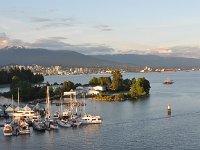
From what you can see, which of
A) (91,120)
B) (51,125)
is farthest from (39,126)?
(91,120)

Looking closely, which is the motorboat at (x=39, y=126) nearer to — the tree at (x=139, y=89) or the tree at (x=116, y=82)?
the tree at (x=139, y=89)

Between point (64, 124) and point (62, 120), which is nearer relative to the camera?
point (64, 124)

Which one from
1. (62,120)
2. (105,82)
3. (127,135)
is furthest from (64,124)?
(105,82)

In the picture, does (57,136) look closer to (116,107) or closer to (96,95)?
(116,107)

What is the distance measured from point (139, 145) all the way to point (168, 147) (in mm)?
1347

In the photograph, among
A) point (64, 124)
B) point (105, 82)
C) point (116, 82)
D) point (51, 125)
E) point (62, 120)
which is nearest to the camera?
point (51, 125)

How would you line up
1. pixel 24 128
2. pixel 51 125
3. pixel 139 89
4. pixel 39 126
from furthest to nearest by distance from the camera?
pixel 139 89 < pixel 51 125 < pixel 39 126 < pixel 24 128

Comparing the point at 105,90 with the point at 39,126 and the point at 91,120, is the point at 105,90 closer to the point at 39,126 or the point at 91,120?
the point at 91,120

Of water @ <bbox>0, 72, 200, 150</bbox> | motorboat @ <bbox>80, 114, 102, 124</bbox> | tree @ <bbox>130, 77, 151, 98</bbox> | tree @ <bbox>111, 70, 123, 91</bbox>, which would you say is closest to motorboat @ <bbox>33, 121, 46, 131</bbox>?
water @ <bbox>0, 72, 200, 150</bbox>

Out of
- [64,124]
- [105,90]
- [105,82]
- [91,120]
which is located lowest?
[64,124]

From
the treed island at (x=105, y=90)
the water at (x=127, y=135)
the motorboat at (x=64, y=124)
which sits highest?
the treed island at (x=105, y=90)

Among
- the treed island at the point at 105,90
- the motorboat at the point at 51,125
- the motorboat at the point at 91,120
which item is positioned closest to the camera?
the motorboat at the point at 51,125

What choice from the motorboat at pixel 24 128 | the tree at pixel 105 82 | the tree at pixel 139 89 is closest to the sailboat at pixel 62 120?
the motorboat at pixel 24 128

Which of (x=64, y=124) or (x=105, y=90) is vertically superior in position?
(x=105, y=90)
